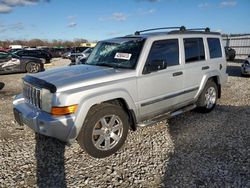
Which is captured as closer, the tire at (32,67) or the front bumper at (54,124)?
the front bumper at (54,124)

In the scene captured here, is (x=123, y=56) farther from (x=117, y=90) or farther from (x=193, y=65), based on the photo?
(x=193, y=65)

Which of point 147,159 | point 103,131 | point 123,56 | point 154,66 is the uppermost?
point 123,56

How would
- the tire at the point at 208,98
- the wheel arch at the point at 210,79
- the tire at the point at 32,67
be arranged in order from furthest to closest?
the tire at the point at 32,67 → the tire at the point at 208,98 → the wheel arch at the point at 210,79

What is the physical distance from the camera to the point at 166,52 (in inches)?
195

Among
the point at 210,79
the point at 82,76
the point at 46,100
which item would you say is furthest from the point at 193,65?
the point at 46,100

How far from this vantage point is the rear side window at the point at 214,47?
6.13 m

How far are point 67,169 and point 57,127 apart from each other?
672 millimetres

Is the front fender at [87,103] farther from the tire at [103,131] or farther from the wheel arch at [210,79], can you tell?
the wheel arch at [210,79]

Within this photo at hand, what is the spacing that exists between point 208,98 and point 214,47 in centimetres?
127

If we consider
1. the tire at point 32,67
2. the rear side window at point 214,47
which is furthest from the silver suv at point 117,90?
the tire at point 32,67

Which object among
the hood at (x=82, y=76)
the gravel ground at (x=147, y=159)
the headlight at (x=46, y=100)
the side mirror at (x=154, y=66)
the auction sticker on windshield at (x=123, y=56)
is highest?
the auction sticker on windshield at (x=123, y=56)

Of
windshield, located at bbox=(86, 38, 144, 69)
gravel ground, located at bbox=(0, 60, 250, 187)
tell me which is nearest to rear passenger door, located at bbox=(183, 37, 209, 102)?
gravel ground, located at bbox=(0, 60, 250, 187)

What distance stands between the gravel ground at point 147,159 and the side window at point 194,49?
4.65ft

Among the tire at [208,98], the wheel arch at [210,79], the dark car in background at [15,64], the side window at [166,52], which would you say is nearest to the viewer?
the side window at [166,52]
